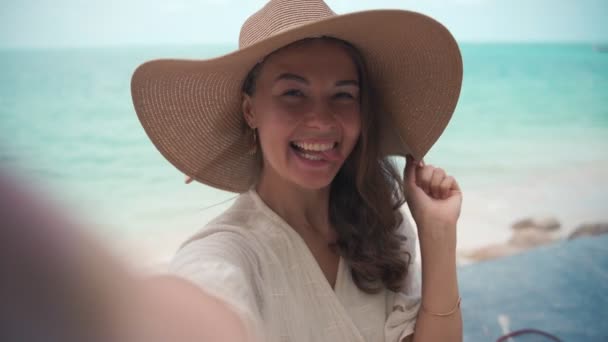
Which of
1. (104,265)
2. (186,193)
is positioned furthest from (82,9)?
(104,265)

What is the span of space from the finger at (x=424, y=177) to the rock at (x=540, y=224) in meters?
4.20

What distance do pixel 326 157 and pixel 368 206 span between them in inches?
10.2

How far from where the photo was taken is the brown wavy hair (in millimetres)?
1344

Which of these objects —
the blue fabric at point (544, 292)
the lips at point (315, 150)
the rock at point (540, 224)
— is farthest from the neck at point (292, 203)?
the rock at point (540, 224)

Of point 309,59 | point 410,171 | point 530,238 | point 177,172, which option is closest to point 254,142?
point 309,59

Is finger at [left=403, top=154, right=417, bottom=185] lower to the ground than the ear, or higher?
lower

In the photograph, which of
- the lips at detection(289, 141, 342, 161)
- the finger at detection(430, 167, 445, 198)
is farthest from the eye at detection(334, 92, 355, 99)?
the finger at detection(430, 167, 445, 198)

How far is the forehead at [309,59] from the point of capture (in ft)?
4.05

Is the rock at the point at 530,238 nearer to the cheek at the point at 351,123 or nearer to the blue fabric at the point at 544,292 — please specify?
the blue fabric at the point at 544,292

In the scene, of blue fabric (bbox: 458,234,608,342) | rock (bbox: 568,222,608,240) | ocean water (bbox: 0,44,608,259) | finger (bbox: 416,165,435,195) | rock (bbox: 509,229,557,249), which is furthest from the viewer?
ocean water (bbox: 0,44,608,259)

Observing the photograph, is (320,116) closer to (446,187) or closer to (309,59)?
(309,59)

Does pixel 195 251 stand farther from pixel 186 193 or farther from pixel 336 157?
pixel 186 193

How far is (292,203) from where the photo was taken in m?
1.38

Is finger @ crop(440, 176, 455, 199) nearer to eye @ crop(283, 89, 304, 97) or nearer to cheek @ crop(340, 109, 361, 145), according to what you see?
cheek @ crop(340, 109, 361, 145)
